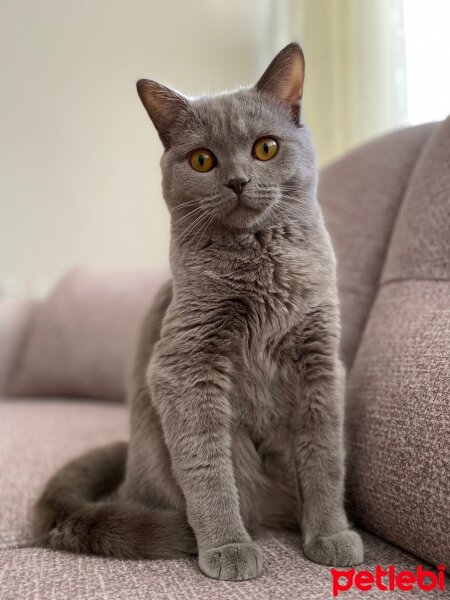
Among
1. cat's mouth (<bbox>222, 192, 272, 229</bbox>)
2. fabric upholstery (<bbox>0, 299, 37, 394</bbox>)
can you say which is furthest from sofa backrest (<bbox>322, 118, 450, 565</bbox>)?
fabric upholstery (<bbox>0, 299, 37, 394</bbox>)

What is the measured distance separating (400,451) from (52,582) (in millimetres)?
542

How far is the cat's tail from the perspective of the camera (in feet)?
2.83

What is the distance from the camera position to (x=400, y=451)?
34.7 inches

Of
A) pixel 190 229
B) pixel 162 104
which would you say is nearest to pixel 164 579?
pixel 190 229

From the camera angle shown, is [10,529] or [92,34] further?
[92,34]

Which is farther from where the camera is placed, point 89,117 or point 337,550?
point 89,117

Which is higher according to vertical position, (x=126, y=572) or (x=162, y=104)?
(x=162, y=104)

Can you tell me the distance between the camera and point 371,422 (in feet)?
3.22

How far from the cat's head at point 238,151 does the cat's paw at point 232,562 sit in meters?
0.49

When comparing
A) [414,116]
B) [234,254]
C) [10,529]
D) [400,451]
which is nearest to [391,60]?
[414,116]

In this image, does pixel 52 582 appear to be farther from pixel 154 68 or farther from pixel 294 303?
pixel 154 68

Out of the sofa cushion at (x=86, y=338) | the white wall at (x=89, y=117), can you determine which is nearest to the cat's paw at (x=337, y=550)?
the sofa cushion at (x=86, y=338)

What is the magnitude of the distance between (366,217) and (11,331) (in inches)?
59.1

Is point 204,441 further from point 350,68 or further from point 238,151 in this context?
point 350,68
